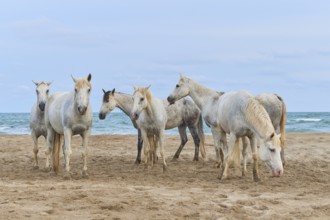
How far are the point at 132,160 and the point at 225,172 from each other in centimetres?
499

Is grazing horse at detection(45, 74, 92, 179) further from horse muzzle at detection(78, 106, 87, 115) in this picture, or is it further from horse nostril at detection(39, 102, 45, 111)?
horse nostril at detection(39, 102, 45, 111)

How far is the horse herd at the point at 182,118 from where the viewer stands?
30.6ft

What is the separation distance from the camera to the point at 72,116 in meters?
10.3

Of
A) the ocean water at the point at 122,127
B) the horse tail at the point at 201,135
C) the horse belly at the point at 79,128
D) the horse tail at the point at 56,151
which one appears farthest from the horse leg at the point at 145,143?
the ocean water at the point at 122,127

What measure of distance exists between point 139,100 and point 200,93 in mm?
1850

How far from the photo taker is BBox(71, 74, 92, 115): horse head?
32.6 ft

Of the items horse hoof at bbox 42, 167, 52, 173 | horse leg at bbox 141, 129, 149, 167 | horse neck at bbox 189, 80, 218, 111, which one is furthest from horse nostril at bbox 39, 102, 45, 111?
horse neck at bbox 189, 80, 218, 111

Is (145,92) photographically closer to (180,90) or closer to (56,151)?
(180,90)

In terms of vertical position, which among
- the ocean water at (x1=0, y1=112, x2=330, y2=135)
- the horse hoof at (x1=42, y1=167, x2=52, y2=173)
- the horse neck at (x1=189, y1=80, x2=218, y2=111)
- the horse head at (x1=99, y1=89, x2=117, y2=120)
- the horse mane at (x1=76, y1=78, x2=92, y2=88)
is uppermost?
the horse mane at (x1=76, y1=78, x2=92, y2=88)

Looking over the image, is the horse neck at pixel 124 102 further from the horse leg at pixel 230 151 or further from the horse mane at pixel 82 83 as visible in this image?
the horse leg at pixel 230 151

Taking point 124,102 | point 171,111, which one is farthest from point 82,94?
point 171,111

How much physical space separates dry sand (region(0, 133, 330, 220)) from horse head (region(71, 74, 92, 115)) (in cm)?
139

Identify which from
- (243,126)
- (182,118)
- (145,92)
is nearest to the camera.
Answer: (243,126)

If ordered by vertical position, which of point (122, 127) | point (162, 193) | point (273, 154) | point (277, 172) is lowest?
point (122, 127)
